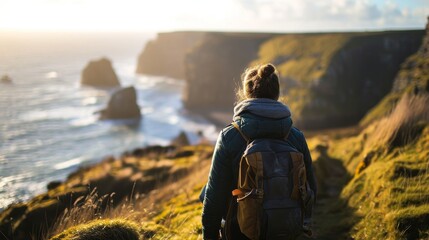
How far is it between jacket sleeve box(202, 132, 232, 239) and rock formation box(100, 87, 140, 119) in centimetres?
7988

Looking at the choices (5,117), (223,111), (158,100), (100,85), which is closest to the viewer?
(5,117)

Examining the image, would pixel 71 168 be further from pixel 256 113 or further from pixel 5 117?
pixel 256 113

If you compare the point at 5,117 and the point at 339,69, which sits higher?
the point at 339,69

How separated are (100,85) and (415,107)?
119 meters

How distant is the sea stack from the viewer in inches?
4702

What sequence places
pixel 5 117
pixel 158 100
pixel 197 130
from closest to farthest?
pixel 5 117 < pixel 197 130 < pixel 158 100

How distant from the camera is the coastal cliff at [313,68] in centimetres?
8138

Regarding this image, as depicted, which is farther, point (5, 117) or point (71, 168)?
point (5, 117)

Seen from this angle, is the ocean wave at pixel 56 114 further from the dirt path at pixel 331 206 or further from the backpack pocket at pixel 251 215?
the backpack pocket at pixel 251 215

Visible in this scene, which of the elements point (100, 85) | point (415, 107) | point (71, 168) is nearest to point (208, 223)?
point (415, 107)

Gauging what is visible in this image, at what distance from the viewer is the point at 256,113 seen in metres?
3.72

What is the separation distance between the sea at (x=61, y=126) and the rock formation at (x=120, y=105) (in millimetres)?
3258

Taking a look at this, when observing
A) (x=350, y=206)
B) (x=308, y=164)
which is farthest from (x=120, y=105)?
(x=308, y=164)

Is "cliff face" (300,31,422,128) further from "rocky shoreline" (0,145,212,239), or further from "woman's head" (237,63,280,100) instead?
"woman's head" (237,63,280,100)
